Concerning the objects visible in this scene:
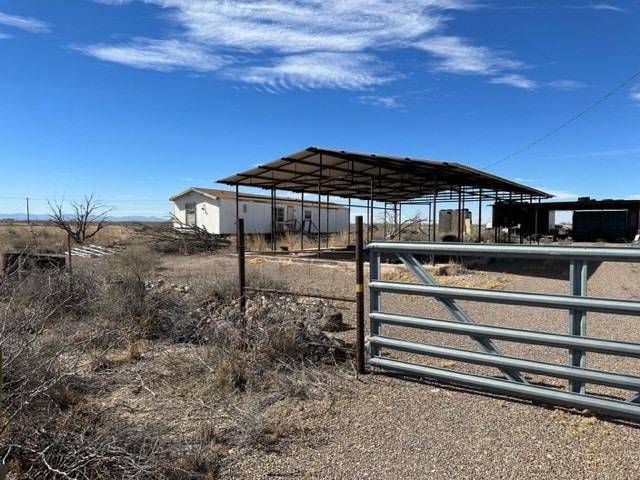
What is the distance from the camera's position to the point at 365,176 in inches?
776

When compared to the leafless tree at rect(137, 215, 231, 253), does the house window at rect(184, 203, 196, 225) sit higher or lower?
higher

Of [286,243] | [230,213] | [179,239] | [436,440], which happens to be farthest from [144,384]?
[230,213]

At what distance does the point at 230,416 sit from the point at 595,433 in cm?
264

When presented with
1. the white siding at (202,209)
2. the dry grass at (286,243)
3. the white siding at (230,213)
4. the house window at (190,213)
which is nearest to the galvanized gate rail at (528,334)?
the dry grass at (286,243)

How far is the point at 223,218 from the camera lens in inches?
1177

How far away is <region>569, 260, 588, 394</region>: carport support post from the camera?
346 cm

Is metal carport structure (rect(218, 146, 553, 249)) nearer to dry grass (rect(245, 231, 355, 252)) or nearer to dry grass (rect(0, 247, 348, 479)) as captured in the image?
dry grass (rect(245, 231, 355, 252))

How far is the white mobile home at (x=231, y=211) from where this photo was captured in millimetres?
29906

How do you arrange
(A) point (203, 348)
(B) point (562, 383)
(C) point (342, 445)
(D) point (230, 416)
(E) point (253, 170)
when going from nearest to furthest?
1. (C) point (342, 445)
2. (D) point (230, 416)
3. (B) point (562, 383)
4. (A) point (203, 348)
5. (E) point (253, 170)

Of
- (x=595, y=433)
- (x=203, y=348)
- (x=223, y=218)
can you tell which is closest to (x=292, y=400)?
(x=203, y=348)

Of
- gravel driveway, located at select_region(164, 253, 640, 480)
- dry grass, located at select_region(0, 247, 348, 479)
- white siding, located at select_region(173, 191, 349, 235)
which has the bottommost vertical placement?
gravel driveway, located at select_region(164, 253, 640, 480)

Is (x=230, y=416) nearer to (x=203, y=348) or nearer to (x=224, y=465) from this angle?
(x=224, y=465)

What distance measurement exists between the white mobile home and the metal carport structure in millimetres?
4739

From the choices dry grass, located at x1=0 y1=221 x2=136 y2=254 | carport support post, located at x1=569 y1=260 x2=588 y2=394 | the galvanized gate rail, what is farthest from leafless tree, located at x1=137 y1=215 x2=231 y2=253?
carport support post, located at x1=569 y1=260 x2=588 y2=394
